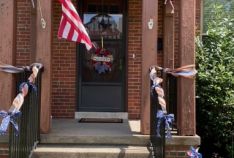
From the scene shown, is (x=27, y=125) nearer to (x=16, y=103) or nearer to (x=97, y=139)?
(x=16, y=103)

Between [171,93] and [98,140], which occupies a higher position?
[171,93]

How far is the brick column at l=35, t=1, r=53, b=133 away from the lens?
680 centimetres

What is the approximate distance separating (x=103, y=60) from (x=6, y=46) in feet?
10.1

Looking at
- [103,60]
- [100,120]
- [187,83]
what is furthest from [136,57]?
[187,83]

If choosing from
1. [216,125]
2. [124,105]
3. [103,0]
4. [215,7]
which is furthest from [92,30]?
[216,125]

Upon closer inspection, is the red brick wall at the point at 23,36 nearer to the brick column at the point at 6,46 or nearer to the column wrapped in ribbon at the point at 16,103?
the brick column at the point at 6,46

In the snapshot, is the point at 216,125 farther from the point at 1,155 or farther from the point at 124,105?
the point at 1,155

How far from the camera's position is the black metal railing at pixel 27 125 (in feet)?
18.7

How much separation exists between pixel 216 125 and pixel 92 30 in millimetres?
3134

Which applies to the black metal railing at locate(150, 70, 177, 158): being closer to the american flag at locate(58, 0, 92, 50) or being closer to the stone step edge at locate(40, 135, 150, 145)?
the stone step edge at locate(40, 135, 150, 145)

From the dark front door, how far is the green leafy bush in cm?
164

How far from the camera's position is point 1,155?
262 inches

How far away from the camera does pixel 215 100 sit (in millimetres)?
8312

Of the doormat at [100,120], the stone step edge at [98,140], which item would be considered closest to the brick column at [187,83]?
the stone step edge at [98,140]
